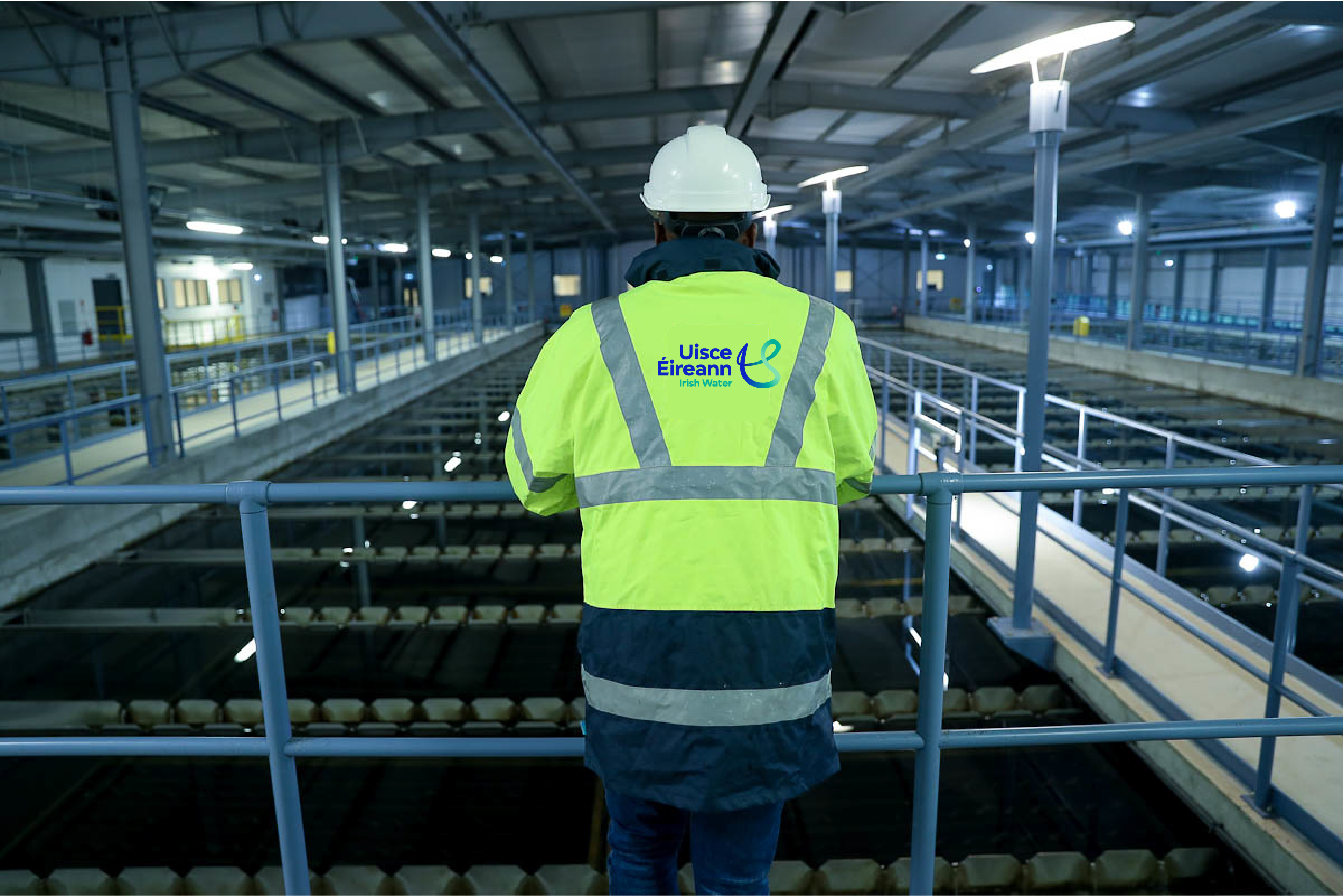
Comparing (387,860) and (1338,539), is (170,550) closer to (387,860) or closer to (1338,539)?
(387,860)

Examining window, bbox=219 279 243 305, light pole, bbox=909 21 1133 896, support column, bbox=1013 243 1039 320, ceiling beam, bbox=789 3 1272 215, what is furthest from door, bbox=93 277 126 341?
support column, bbox=1013 243 1039 320

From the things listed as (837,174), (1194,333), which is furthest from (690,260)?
(1194,333)

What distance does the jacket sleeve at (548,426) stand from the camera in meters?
1.39

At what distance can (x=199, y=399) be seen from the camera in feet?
53.5

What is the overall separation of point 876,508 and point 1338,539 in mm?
4014

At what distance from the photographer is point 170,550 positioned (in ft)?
27.0

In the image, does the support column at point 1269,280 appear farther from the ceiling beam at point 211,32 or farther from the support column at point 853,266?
the ceiling beam at point 211,32

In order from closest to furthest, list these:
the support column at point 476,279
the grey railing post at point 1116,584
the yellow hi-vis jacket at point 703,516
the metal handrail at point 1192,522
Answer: the yellow hi-vis jacket at point 703,516 < the metal handrail at point 1192,522 < the grey railing post at point 1116,584 < the support column at point 476,279

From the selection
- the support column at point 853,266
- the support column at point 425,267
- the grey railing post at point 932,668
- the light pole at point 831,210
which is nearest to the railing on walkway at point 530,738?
the grey railing post at point 932,668

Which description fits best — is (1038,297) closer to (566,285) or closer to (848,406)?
(848,406)

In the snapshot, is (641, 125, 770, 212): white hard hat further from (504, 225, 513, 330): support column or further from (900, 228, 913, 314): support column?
(900, 228, 913, 314): support column

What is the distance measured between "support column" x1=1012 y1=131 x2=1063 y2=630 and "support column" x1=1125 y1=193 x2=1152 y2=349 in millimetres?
17345

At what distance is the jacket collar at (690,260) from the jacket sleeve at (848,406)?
17 centimetres

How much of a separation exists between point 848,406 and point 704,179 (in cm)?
49
